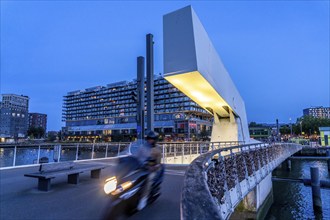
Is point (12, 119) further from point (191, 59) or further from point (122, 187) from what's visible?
point (122, 187)

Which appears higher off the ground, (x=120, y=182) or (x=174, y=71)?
(x=174, y=71)

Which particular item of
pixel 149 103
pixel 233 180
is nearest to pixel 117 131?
pixel 149 103

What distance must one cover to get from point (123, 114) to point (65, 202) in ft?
396

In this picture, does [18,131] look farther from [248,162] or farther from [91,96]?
[248,162]

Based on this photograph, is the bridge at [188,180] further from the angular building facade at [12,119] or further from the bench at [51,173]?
the angular building facade at [12,119]

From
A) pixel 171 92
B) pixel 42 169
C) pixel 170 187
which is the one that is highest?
pixel 171 92

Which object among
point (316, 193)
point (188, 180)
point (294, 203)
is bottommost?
point (294, 203)

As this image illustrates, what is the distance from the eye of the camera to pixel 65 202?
19.0 feet

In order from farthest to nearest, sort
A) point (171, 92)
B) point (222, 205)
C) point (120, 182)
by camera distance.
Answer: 1. point (171, 92)
2. point (222, 205)
3. point (120, 182)

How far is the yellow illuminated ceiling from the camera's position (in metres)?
12.8

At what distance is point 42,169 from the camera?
6.80m

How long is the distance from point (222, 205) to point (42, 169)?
16.9 feet

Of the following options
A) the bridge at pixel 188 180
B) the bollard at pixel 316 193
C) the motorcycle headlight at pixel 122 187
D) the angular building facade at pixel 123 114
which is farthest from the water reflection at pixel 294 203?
the angular building facade at pixel 123 114

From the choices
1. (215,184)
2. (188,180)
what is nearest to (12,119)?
(215,184)
